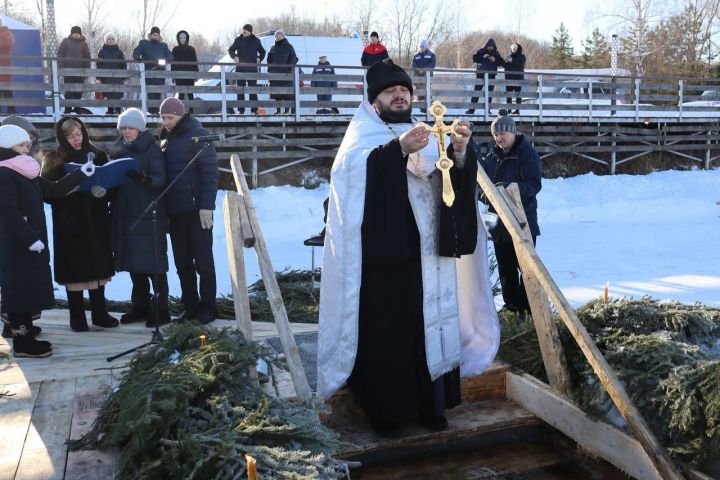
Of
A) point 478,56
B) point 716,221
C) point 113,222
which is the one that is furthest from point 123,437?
point 478,56

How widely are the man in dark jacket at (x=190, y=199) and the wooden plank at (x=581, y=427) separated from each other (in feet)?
8.38

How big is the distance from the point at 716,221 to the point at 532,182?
9.68 metres

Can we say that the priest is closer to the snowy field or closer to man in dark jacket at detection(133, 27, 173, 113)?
the snowy field

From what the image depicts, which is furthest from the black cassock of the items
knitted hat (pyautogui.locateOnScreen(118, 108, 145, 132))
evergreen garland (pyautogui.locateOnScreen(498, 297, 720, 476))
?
knitted hat (pyautogui.locateOnScreen(118, 108, 145, 132))

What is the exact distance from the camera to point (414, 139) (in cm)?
346

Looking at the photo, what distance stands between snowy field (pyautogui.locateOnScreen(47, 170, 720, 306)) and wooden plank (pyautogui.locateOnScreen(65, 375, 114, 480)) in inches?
139

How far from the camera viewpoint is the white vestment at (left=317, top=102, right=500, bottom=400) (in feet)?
12.5

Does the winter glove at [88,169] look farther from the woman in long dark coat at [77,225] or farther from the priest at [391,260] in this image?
the priest at [391,260]

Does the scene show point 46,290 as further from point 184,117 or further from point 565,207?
point 565,207

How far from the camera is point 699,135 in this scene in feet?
69.9

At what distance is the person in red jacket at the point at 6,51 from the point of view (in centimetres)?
1259

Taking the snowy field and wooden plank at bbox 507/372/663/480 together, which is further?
the snowy field

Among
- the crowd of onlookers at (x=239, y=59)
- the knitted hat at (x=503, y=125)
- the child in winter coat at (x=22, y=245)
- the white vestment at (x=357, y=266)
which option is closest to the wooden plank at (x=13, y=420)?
the child in winter coat at (x=22, y=245)

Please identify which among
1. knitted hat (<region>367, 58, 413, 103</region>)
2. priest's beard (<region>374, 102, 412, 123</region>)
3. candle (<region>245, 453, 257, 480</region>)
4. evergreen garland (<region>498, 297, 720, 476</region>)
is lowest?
evergreen garland (<region>498, 297, 720, 476</region>)
